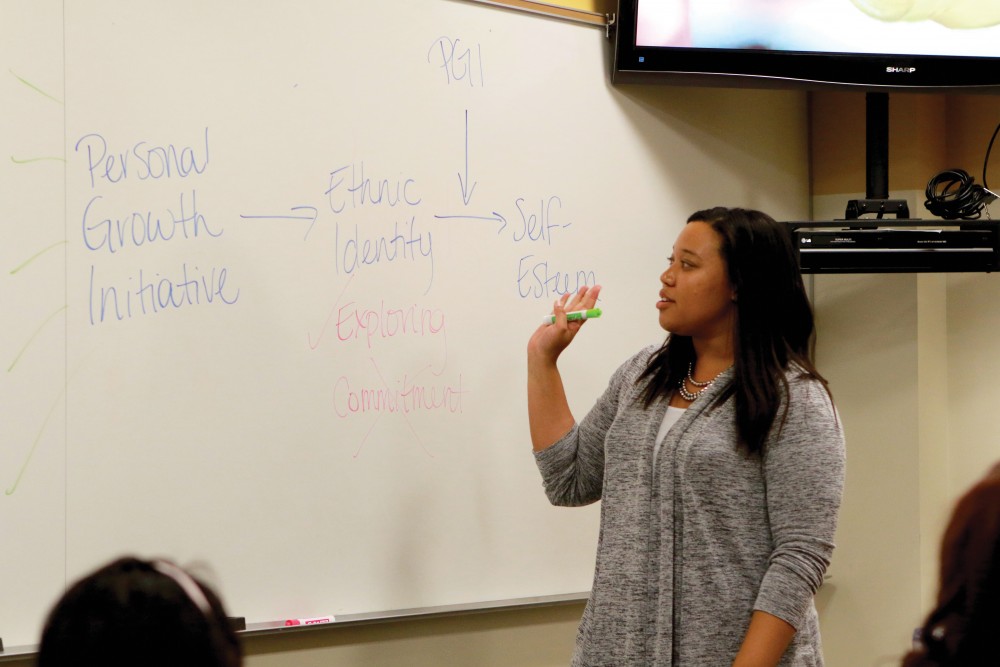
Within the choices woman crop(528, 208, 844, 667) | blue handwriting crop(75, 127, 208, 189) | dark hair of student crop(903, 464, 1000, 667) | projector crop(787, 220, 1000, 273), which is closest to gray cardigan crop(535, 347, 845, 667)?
woman crop(528, 208, 844, 667)

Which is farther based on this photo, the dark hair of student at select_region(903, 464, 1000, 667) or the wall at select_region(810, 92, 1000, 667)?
the wall at select_region(810, 92, 1000, 667)

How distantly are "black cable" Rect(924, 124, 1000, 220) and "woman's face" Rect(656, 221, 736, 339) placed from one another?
1049 millimetres

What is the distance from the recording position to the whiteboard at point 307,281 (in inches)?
69.7

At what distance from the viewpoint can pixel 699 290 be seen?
5.41 ft

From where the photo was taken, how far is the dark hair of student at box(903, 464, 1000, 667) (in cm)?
74

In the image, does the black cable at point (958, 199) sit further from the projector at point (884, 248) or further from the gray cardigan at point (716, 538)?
the gray cardigan at point (716, 538)

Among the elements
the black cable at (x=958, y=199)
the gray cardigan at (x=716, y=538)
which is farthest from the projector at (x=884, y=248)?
the gray cardigan at (x=716, y=538)

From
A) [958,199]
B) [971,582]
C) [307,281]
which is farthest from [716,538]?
[958,199]

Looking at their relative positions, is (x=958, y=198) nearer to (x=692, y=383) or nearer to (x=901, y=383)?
(x=901, y=383)

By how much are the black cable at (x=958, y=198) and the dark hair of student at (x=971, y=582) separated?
1832 millimetres

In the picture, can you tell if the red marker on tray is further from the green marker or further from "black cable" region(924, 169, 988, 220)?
"black cable" region(924, 169, 988, 220)

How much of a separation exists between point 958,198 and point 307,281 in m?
1.51

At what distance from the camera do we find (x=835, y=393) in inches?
109

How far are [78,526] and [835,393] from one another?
1.91 metres
